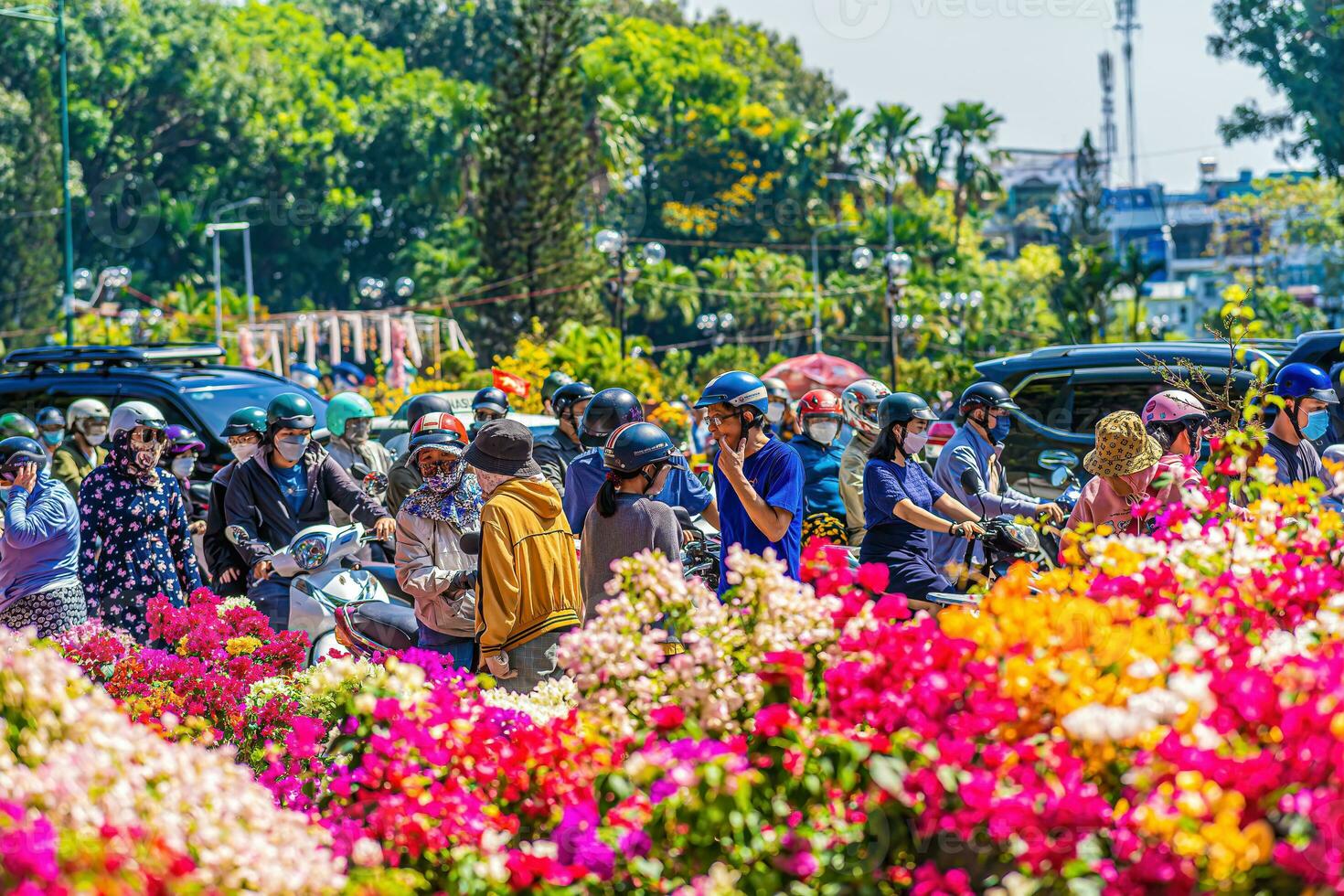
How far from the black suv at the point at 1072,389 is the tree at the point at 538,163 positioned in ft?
91.8

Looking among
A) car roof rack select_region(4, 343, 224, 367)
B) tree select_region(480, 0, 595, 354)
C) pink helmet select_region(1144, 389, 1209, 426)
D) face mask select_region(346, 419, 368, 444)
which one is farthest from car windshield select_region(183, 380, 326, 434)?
tree select_region(480, 0, 595, 354)

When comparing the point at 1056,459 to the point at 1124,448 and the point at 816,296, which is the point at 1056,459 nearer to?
the point at 1124,448

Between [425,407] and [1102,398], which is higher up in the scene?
[425,407]

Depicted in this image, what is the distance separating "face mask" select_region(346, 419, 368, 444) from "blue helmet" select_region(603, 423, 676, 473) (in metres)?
4.54

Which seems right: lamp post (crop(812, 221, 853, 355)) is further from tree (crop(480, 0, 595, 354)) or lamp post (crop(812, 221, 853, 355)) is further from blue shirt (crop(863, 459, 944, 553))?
blue shirt (crop(863, 459, 944, 553))

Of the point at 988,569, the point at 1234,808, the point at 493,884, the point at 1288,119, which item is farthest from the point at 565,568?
the point at 1288,119

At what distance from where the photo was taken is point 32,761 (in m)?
3.48

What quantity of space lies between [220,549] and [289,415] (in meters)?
0.78

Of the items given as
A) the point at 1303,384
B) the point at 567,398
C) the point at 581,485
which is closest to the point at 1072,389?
the point at 567,398

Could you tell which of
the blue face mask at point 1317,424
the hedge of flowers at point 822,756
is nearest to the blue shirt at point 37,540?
the hedge of flowers at point 822,756

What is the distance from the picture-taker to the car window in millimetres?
12086

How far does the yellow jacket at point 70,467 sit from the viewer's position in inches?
434

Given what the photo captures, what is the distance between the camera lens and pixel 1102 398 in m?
12.3

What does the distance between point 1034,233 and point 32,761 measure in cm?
10089
